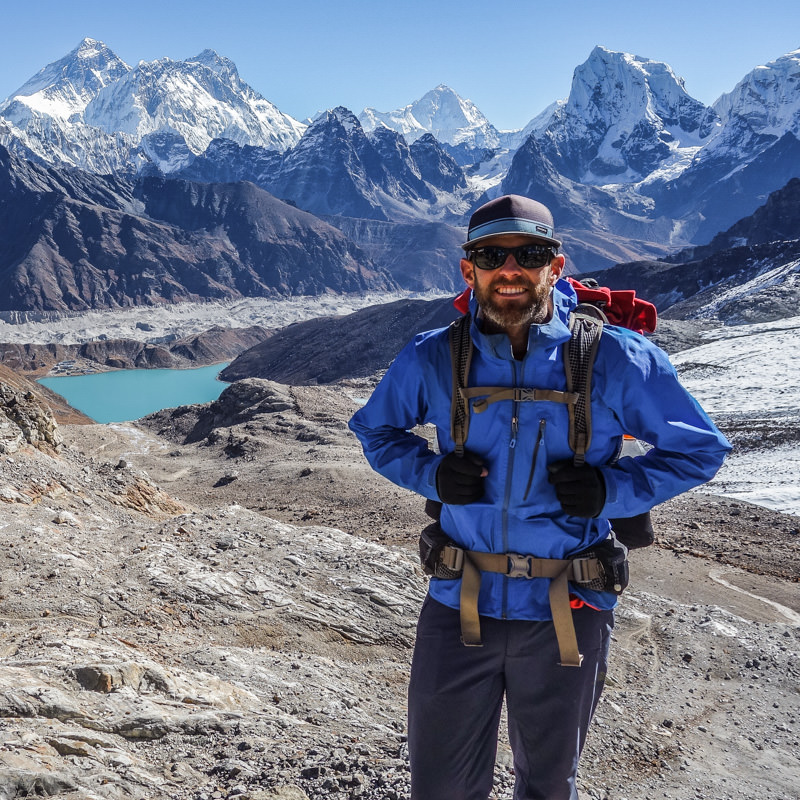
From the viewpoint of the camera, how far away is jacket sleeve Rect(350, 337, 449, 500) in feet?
11.0

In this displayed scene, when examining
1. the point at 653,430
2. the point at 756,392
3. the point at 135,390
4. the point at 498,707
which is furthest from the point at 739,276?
the point at 135,390

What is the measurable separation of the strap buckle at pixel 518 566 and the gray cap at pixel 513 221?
146cm

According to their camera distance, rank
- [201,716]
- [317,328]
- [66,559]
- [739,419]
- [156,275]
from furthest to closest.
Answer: [156,275] → [317,328] → [739,419] → [66,559] → [201,716]

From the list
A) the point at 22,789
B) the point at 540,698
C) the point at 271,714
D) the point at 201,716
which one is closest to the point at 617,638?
the point at 271,714

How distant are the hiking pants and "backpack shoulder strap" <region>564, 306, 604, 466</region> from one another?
0.80 m

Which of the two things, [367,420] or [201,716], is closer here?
[367,420]

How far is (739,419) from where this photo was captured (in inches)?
1099

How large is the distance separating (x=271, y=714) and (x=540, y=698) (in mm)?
3325

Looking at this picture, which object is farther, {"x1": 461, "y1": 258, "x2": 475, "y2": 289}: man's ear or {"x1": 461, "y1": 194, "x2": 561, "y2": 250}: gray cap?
{"x1": 461, "y1": 258, "x2": 475, "y2": 289}: man's ear

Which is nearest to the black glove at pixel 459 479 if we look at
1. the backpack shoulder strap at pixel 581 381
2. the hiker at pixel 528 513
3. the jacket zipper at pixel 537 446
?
the hiker at pixel 528 513

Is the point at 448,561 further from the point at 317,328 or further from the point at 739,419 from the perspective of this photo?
the point at 317,328

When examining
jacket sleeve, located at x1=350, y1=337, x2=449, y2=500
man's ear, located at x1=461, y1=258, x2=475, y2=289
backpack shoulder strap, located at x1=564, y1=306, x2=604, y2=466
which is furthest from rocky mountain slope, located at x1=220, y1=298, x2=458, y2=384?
backpack shoulder strap, located at x1=564, y1=306, x2=604, y2=466

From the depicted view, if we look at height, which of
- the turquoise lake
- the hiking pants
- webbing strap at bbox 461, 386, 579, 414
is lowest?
the turquoise lake

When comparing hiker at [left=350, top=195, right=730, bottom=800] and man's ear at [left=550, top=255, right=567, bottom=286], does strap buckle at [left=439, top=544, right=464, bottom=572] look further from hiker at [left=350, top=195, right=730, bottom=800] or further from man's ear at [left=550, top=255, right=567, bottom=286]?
man's ear at [left=550, top=255, right=567, bottom=286]
